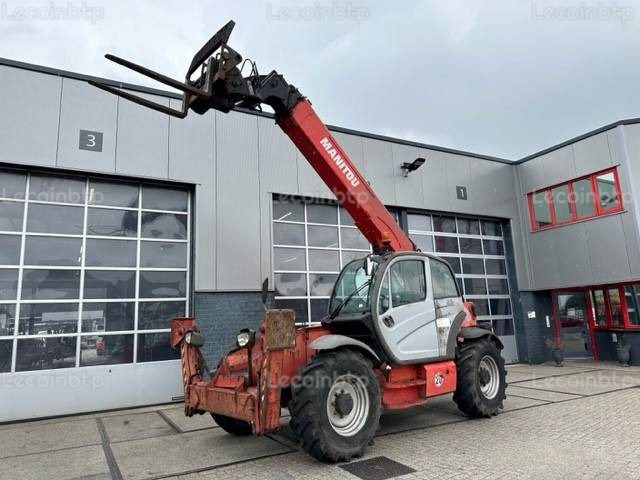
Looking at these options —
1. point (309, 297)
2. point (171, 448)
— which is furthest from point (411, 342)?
point (309, 297)

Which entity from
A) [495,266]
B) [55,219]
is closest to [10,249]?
[55,219]

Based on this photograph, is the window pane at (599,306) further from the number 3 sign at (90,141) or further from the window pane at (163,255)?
the number 3 sign at (90,141)

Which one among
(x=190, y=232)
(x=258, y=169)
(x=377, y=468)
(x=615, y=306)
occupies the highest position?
(x=258, y=169)

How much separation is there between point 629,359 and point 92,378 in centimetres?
1317

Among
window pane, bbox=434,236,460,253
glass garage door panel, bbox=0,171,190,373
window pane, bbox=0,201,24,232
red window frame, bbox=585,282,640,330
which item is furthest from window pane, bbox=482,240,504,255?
window pane, bbox=0,201,24,232

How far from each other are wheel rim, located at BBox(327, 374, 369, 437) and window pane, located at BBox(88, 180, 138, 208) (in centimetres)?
658

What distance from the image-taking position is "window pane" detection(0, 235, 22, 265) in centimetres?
830

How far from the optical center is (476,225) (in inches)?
563

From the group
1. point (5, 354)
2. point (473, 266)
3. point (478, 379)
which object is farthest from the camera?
point (473, 266)

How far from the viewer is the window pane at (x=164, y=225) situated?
9656mm

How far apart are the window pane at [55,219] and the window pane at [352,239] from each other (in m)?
6.14

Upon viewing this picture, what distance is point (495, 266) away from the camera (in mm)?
14375

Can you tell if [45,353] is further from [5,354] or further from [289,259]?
[289,259]

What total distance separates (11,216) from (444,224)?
10.9m
